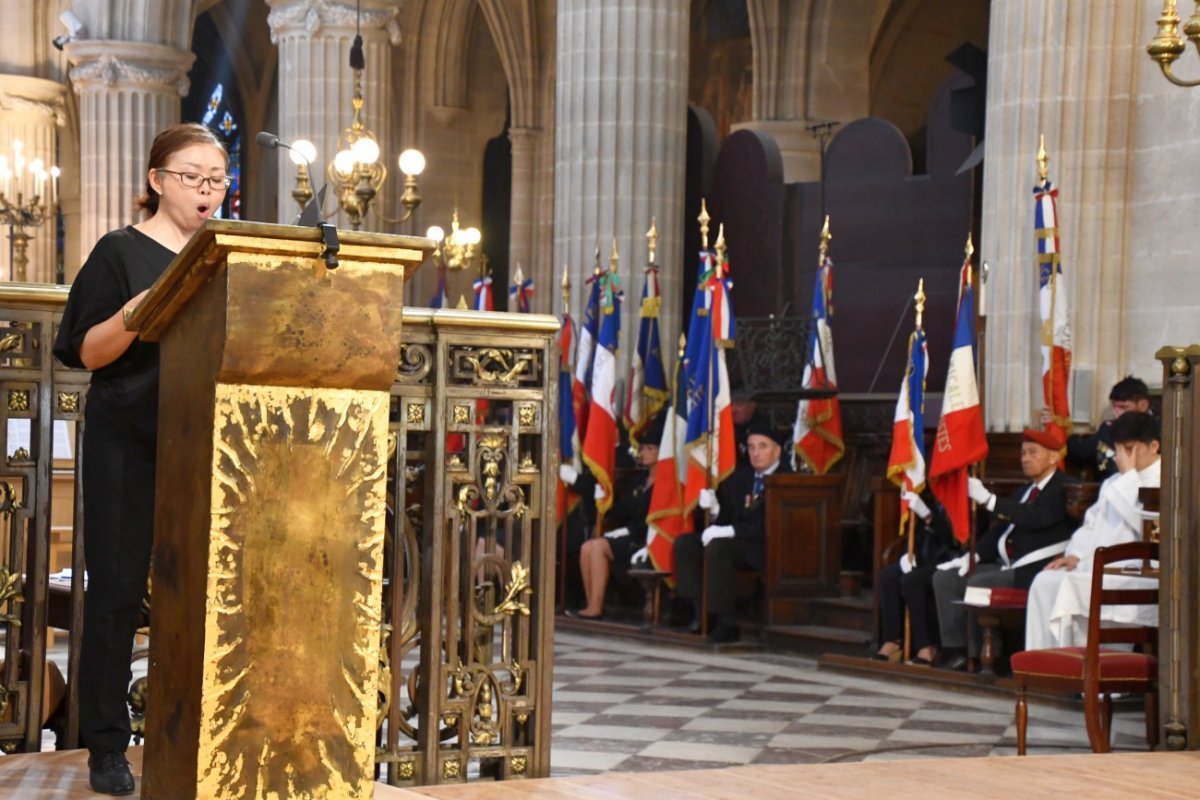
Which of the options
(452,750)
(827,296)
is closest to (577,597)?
(827,296)

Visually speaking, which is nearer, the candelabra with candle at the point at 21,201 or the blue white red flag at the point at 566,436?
the blue white red flag at the point at 566,436

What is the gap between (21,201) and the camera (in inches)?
752

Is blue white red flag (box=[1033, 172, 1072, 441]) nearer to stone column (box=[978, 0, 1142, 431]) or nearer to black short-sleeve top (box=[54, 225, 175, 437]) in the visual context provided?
stone column (box=[978, 0, 1142, 431])

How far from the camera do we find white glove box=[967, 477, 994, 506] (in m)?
8.72

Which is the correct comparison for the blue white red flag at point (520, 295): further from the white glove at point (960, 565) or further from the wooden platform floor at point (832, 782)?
the wooden platform floor at point (832, 782)

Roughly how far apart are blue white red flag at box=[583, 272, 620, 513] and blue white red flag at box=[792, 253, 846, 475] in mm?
1201

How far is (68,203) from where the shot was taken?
24.9m

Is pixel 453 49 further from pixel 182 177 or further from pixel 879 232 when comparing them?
pixel 182 177

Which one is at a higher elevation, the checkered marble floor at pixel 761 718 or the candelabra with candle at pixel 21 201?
the candelabra with candle at pixel 21 201

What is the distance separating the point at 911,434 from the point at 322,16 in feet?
31.3

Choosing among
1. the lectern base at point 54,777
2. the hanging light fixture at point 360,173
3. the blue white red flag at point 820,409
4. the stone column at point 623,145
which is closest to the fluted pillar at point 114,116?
the hanging light fixture at point 360,173

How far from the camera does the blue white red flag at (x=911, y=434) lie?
9.03 meters

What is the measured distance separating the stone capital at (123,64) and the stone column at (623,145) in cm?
812

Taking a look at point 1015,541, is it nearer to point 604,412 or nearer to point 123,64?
point 604,412
